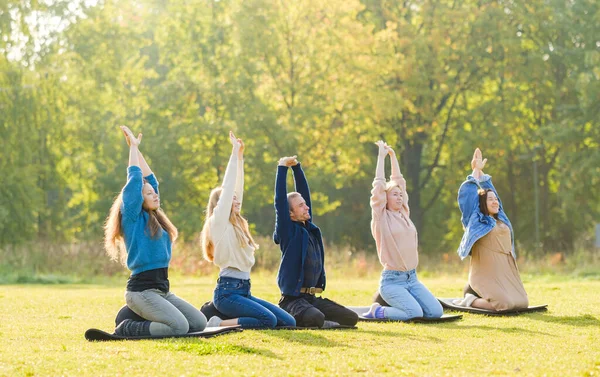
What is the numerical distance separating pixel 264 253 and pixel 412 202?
13964 mm

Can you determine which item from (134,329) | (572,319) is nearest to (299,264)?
(134,329)

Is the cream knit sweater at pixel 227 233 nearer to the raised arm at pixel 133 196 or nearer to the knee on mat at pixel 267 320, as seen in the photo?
the knee on mat at pixel 267 320

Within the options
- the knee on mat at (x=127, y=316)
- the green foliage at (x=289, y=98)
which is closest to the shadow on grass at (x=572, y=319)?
the knee on mat at (x=127, y=316)

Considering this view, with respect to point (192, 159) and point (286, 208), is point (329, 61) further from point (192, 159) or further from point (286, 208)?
point (286, 208)

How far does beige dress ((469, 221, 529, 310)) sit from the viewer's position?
1441cm

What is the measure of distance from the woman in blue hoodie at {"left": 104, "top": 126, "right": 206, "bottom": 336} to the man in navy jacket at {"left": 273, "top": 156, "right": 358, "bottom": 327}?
1627 mm

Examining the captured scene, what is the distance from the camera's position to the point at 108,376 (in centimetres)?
811

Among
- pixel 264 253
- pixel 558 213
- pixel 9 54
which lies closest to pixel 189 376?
pixel 264 253

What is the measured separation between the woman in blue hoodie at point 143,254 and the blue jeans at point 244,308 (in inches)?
33.8

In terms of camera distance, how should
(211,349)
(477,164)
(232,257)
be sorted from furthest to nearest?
(477,164)
(232,257)
(211,349)

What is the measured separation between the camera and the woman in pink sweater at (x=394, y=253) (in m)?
13.4

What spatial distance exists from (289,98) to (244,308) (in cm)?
2953

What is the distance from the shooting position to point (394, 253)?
13.6 meters

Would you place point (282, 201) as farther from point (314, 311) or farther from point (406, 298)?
point (406, 298)
